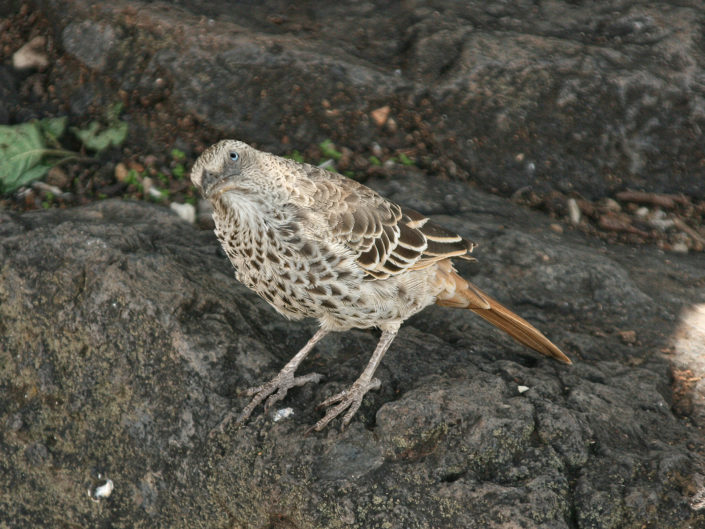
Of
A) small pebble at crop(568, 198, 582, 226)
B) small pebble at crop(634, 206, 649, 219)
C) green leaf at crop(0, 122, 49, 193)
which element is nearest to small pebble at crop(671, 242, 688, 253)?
small pebble at crop(634, 206, 649, 219)

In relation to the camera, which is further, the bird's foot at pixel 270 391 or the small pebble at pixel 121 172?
the small pebble at pixel 121 172

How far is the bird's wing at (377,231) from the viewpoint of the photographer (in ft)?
11.8

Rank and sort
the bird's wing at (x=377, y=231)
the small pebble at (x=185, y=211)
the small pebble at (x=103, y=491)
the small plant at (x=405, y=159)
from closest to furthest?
the small pebble at (x=103, y=491)
the bird's wing at (x=377, y=231)
the small pebble at (x=185, y=211)
the small plant at (x=405, y=159)

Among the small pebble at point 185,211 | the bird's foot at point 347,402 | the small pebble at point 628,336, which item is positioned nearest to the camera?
the bird's foot at point 347,402

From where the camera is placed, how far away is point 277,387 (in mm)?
3500

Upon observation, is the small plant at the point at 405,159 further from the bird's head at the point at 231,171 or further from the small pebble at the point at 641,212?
the bird's head at the point at 231,171

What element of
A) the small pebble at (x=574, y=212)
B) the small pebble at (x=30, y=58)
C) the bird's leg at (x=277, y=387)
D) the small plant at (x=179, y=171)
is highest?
the small pebble at (x=30, y=58)

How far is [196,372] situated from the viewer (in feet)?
11.4

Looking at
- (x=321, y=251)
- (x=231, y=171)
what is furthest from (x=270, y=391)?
(x=231, y=171)

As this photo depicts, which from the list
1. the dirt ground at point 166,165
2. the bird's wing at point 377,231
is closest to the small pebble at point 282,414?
the bird's wing at point 377,231

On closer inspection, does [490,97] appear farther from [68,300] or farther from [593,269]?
[68,300]

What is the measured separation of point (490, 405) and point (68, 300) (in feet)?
7.29

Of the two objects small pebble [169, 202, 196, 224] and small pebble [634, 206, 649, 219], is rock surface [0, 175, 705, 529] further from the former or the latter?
small pebble [634, 206, 649, 219]

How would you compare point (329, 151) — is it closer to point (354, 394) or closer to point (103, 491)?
point (354, 394)
